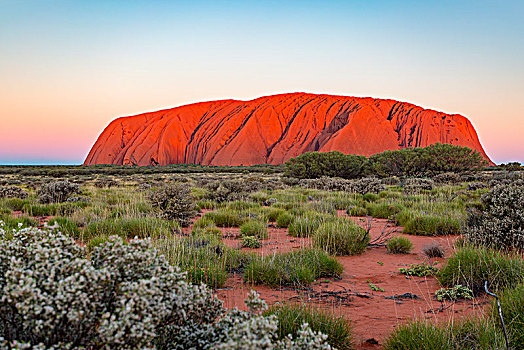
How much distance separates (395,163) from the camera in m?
26.7

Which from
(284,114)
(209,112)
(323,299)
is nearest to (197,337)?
(323,299)

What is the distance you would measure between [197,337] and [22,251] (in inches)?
44.8

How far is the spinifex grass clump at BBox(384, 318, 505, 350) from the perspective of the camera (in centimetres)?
274

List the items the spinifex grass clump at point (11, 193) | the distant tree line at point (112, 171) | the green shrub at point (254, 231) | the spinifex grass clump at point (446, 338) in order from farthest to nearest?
the distant tree line at point (112, 171) → the spinifex grass clump at point (11, 193) → the green shrub at point (254, 231) → the spinifex grass clump at point (446, 338)

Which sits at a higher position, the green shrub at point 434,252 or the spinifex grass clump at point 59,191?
the spinifex grass clump at point 59,191

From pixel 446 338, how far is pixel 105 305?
265 cm

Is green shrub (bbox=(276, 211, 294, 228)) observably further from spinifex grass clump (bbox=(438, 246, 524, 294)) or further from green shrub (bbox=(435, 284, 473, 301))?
green shrub (bbox=(435, 284, 473, 301))

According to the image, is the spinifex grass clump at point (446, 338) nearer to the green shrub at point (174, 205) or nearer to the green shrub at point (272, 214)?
the green shrub at point (174, 205)

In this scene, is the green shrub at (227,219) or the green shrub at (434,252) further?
A: the green shrub at (227,219)

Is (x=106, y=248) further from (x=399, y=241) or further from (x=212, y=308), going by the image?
(x=399, y=241)

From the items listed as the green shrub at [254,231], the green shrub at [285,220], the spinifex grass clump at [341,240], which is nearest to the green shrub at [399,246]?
the spinifex grass clump at [341,240]

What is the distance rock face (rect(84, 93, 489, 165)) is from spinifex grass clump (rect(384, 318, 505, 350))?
247ft

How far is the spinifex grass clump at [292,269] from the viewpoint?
4715 mm

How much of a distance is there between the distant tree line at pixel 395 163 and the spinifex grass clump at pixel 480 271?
21719 mm
